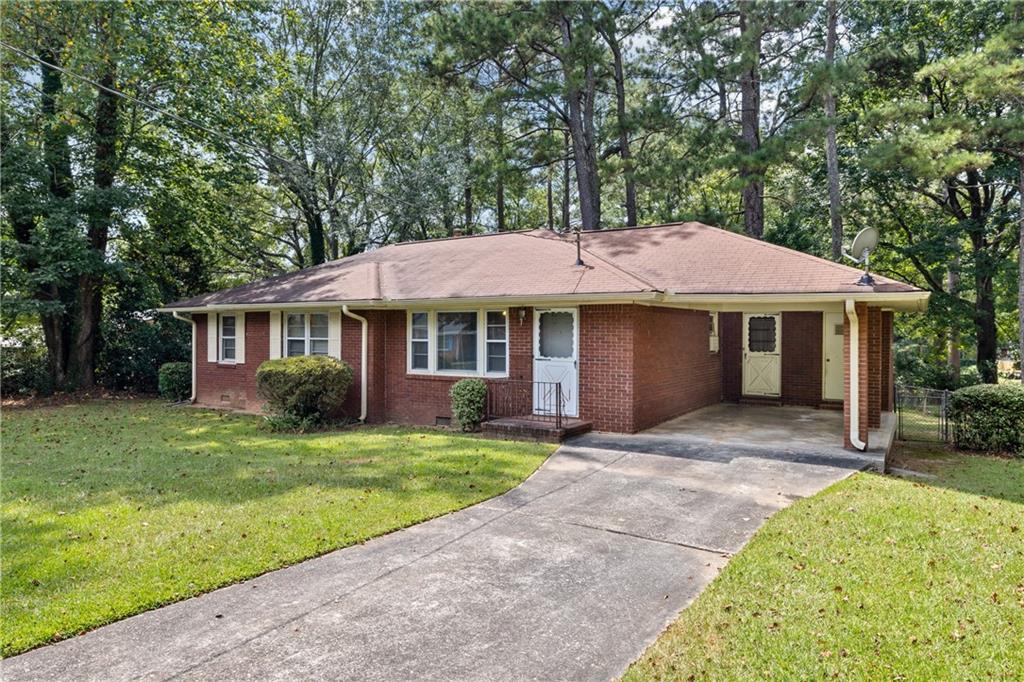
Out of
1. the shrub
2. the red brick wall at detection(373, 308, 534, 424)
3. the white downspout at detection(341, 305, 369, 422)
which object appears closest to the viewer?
the shrub

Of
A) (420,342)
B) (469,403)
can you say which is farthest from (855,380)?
(420,342)

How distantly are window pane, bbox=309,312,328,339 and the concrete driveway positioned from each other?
8210 millimetres

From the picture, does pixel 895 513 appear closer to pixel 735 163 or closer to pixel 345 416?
pixel 345 416

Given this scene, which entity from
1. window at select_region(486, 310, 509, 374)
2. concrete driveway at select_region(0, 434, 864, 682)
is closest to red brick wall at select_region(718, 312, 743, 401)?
window at select_region(486, 310, 509, 374)

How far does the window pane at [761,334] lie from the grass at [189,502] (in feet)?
27.5

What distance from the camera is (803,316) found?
1445cm

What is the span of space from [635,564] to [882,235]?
2124 centimetres

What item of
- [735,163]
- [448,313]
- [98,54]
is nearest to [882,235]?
[735,163]

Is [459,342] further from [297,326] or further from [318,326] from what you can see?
[297,326]

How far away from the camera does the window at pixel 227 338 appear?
15578mm

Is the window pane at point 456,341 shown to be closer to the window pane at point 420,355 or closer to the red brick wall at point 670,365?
the window pane at point 420,355

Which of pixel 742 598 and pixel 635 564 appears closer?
pixel 742 598

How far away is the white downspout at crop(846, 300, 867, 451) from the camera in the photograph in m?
8.79

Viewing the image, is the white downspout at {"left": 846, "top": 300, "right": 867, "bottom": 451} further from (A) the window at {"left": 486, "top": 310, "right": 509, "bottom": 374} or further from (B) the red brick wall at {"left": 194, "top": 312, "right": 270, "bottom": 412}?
(B) the red brick wall at {"left": 194, "top": 312, "right": 270, "bottom": 412}
